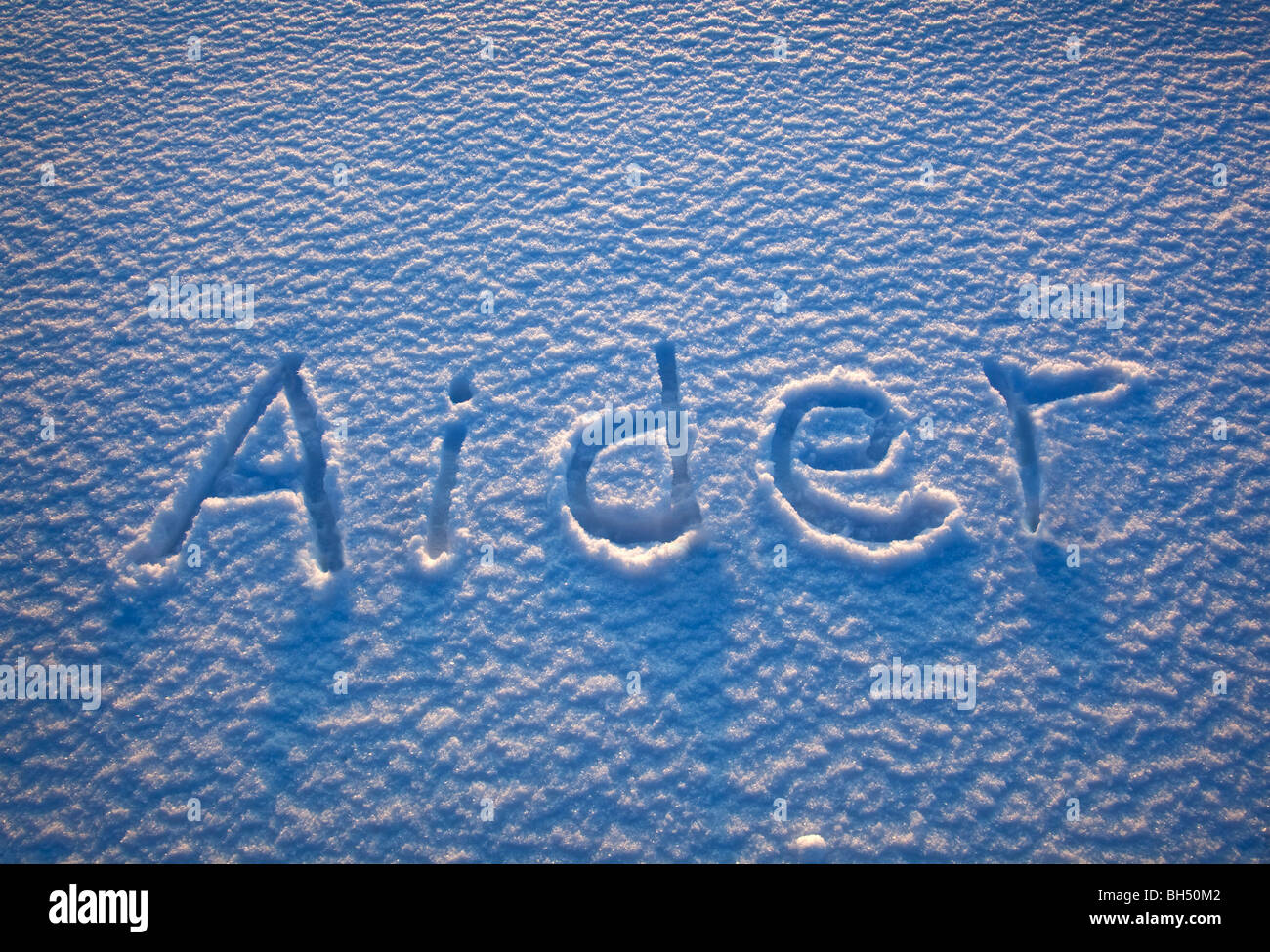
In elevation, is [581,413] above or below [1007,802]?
above

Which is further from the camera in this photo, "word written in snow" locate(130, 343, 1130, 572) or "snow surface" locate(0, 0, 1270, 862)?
"word written in snow" locate(130, 343, 1130, 572)

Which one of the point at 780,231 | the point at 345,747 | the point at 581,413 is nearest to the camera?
the point at 345,747

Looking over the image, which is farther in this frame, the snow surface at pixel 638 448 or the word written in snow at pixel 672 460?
the word written in snow at pixel 672 460

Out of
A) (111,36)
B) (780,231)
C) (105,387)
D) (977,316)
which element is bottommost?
(105,387)
